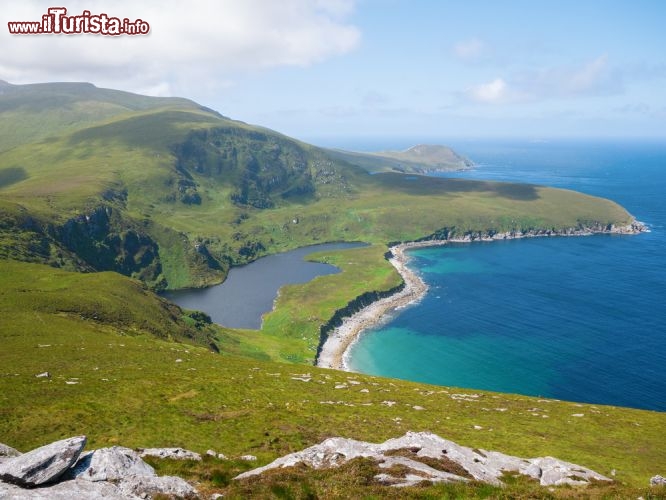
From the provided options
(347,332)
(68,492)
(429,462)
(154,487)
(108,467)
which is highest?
(68,492)

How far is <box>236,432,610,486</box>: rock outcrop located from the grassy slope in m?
4.18

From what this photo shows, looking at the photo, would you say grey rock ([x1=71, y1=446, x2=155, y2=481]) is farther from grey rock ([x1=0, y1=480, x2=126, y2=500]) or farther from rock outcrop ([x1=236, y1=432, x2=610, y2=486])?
rock outcrop ([x1=236, y1=432, x2=610, y2=486])

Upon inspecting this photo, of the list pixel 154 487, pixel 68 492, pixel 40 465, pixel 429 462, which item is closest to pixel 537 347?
pixel 429 462

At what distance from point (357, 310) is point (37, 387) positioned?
151m

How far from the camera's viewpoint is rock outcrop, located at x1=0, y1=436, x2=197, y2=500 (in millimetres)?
19156

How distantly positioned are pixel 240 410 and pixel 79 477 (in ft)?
94.2

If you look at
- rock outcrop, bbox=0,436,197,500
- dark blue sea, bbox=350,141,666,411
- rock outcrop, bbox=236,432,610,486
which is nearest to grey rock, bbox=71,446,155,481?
rock outcrop, bbox=0,436,197,500

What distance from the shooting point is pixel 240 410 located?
160 feet

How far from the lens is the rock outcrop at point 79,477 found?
1916 centimetres

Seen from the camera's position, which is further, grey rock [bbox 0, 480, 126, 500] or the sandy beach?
the sandy beach

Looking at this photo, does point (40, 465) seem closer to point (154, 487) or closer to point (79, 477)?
point (79, 477)

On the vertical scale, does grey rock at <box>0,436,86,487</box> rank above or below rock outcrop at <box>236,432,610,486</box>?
above

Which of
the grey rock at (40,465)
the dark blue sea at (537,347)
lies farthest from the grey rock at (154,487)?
the dark blue sea at (537,347)

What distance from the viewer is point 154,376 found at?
5972 centimetres
